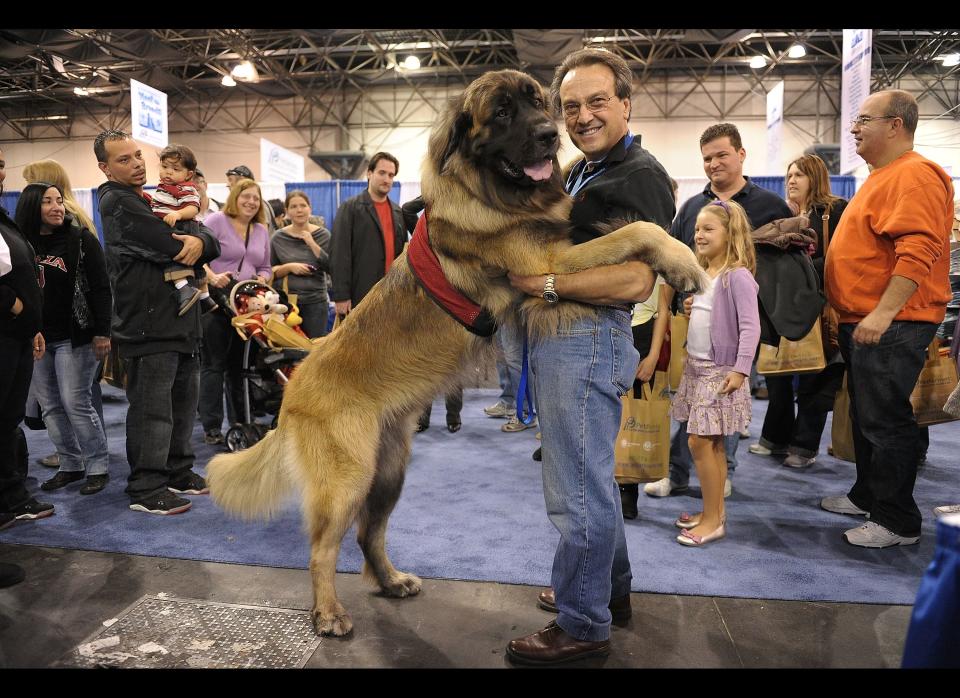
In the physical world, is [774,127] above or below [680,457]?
above

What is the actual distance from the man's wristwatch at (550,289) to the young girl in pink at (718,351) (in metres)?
1.57

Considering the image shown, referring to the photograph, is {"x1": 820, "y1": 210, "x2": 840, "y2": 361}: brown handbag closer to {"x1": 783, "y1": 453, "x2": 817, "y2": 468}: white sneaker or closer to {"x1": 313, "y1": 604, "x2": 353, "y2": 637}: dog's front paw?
{"x1": 783, "y1": 453, "x2": 817, "y2": 468}: white sneaker

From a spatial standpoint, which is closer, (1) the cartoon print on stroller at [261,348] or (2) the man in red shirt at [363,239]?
(1) the cartoon print on stroller at [261,348]

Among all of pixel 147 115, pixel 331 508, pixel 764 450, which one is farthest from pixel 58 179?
pixel 147 115

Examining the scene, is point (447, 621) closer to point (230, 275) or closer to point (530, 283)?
point (530, 283)

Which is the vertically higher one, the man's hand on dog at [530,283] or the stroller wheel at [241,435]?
the man's hand on dog at [530,283]

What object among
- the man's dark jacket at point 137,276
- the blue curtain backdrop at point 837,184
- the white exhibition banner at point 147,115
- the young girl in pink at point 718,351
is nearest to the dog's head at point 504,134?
the young girl in pink at point 718,351

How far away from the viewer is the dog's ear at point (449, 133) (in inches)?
80.0

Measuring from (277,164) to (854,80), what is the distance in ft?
34.9

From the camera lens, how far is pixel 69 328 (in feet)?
13.0

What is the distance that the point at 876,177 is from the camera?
301cm

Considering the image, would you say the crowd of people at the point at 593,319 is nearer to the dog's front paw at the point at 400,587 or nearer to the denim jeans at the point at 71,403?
the denim jeans at the point at 71,403
